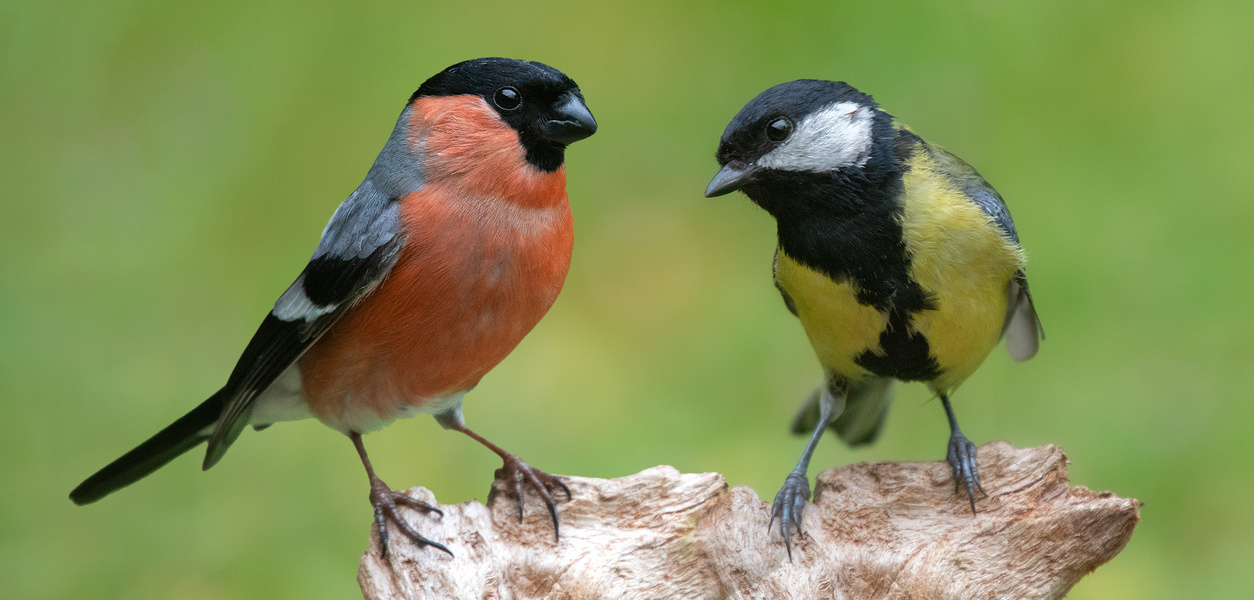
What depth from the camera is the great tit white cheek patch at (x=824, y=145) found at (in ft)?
6.28

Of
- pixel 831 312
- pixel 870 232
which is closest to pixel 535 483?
pixel 831 312

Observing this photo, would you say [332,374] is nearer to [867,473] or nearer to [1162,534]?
[867,473]

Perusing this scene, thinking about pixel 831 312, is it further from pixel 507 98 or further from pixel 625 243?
pixel 625 243

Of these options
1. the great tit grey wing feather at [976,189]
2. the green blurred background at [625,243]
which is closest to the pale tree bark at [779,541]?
the great tit grey wing feather at [976,189]

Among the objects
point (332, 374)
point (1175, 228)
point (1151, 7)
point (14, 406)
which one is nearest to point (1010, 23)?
point (1151, 7)

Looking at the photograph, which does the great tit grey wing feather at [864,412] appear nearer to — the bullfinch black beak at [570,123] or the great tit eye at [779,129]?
the great tit eye at [779,129]

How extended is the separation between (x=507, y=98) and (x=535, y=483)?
70 centimetres

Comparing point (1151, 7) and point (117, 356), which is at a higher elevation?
point (1151, 7)

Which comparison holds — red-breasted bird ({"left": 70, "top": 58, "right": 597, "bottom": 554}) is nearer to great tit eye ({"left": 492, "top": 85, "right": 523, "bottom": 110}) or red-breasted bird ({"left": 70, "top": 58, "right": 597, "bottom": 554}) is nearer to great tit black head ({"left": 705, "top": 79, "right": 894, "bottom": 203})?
great tit eye ({"left": 492, "top": 85, "right": 523, "bottom": 110})

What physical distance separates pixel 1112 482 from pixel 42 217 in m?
3.00

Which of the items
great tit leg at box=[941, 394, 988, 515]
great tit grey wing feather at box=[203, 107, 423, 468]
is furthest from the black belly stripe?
great tit grey wing feather at box=[203, 107, 423, 468]

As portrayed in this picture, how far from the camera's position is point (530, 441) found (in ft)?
10.1

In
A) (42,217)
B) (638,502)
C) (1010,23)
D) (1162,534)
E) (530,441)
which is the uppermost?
(1010,23)

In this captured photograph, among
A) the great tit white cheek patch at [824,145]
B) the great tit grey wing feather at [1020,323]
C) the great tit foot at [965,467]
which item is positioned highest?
the great tit white cheek patch at [824,145]
